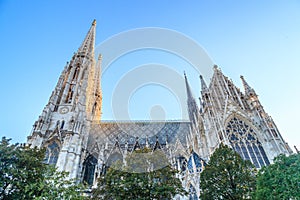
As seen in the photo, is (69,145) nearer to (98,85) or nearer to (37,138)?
(37,138)

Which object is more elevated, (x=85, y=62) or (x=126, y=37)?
(x=85, y=62)

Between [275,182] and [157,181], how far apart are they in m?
6.84

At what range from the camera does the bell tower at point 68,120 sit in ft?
75.9

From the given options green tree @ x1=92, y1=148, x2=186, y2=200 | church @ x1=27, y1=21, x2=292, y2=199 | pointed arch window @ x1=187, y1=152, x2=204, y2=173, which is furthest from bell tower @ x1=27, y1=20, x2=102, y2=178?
pointed arch window @ x1=187, y1=152, x2=204, y2=173

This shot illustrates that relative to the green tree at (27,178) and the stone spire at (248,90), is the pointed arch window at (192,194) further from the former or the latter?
the stone spire at (248,90)

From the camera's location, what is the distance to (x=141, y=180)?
12.7 metres

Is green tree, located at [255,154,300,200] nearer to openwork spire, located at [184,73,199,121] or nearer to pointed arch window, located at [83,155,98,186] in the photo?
pointed arch window, located at [83,155,98,186]

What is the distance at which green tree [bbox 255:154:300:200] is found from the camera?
9.44 m

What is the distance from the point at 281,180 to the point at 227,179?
3.56 m

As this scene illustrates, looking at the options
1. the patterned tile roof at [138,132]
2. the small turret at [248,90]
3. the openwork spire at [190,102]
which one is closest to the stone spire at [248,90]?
the small turret at [248,90]

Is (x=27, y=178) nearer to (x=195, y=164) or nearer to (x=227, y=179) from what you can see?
(x=227, y=179)

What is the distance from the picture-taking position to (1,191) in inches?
486

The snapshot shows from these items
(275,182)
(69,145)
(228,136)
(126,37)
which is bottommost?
(275,182)

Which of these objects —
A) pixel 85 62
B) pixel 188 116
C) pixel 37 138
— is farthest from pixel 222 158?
pixel 85 62
